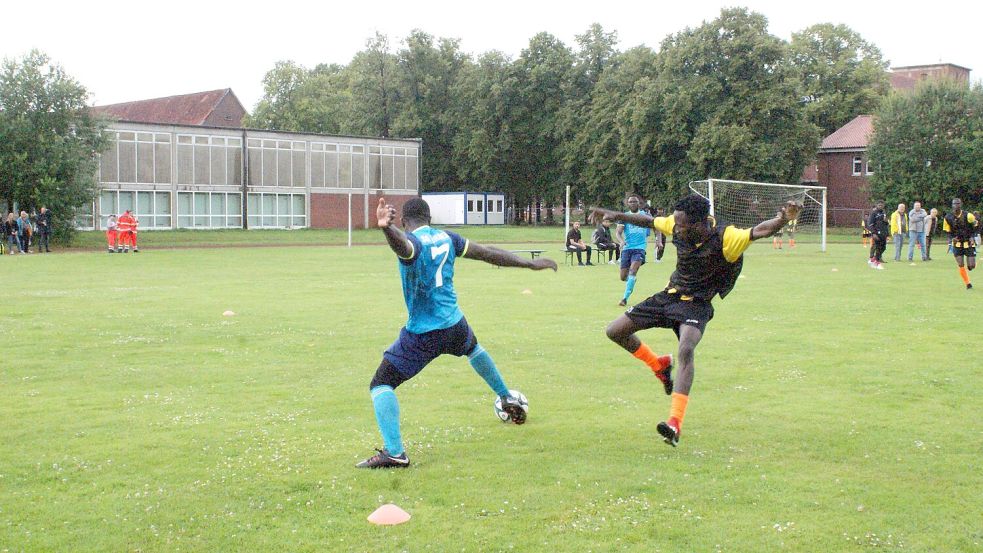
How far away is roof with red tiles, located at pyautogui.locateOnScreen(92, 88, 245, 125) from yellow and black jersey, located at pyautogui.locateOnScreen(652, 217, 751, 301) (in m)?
84.6

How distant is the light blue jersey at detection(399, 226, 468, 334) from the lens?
708cm

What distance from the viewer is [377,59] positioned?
8525cm

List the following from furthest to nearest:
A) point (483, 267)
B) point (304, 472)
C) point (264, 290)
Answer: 1. point (483, 267)
2. point (264, 290)
3. point (304, 472)

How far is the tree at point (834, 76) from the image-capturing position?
80062 mm

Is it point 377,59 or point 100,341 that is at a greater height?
point 377,59

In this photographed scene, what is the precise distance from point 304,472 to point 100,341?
7.56m

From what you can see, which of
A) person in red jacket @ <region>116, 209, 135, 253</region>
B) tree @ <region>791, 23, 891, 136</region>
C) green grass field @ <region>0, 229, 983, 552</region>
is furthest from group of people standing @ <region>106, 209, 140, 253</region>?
tree @ <region>791, 23, 891, 136</region>

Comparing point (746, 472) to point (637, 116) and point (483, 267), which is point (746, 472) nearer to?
point (483, 267)

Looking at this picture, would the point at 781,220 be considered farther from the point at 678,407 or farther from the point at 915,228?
the point at 915,228

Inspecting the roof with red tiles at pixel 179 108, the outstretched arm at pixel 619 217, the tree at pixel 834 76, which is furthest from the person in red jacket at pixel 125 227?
the tree at pixel 834 76

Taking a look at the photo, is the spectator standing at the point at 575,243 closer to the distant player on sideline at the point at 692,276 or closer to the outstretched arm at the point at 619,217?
the outstretched arm at the point at 619,217

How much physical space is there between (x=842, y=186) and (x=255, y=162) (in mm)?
45927

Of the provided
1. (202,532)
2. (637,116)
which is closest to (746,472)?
(202,532)

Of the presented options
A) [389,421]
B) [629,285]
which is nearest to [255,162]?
[629,285]
